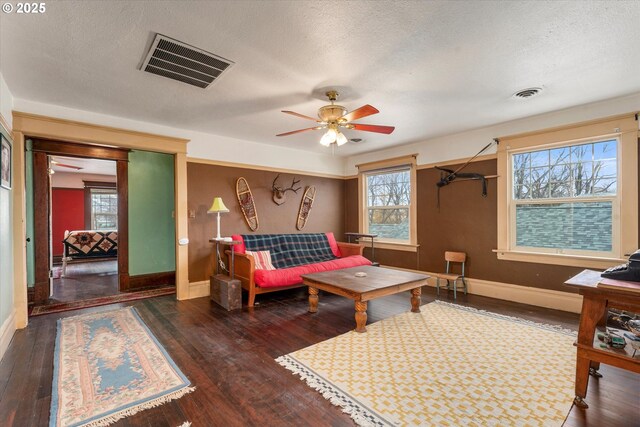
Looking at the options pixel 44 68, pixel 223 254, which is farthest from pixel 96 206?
pixel 44 68

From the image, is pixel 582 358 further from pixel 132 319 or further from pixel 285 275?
pixel 132 319

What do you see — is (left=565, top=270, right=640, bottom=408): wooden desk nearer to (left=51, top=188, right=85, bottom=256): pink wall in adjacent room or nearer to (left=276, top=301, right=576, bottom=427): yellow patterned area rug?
(left=276, top=301, right=576, bottom=427): yellow patterned area rug

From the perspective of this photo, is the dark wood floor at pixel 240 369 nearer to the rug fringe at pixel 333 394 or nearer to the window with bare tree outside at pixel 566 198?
the rug fringe at pixel 333 394

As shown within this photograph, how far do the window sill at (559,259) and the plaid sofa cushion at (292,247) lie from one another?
2.60 meters

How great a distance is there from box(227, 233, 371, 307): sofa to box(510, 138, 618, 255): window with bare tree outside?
7.52 feet

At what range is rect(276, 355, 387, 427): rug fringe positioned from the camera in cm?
163

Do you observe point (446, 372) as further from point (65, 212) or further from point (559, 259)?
point (65, 212)

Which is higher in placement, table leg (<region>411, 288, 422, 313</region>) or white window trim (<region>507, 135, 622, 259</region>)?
white window trim (<region>507, 135, 622, 259</region>)

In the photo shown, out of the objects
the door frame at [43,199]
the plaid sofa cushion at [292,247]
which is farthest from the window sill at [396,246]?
the door frame at [43,199]

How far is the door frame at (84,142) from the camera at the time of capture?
118 inches

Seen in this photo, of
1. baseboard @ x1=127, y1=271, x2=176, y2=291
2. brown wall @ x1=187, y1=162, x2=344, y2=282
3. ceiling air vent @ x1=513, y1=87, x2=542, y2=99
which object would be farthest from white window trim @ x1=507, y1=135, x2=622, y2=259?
baseboard @ x1=127, y1=271, x2=176, y2=291

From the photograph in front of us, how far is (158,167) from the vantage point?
5.06 m

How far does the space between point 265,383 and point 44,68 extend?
301 cm

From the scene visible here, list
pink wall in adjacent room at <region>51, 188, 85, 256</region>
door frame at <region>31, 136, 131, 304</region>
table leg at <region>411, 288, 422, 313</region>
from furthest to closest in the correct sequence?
pink wall in adjacent room at <region>51, 188, 85, 256</region> < door frame at <region>31, 136, 131, 304</region> < table leg at <region>411, 288, 422, 313</region>
